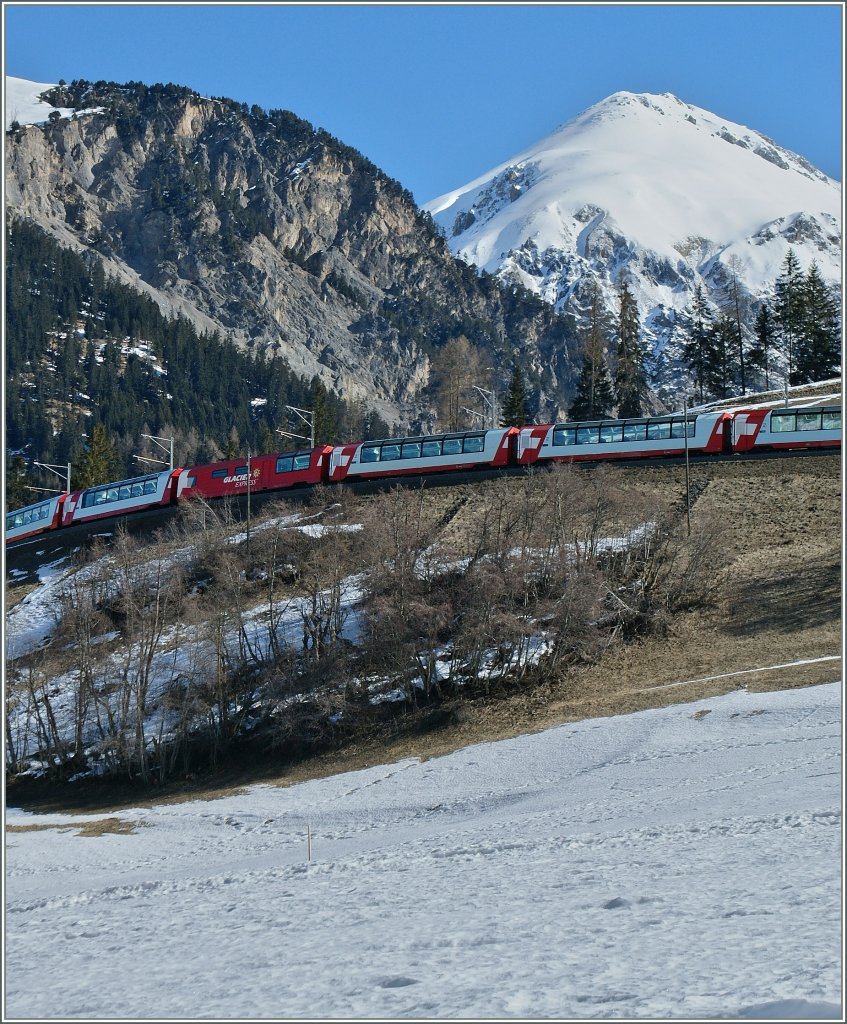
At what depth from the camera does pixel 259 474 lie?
6988 cm

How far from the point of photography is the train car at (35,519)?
7619 cm

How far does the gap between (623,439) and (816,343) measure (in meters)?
49.8

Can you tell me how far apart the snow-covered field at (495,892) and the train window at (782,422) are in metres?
23.7

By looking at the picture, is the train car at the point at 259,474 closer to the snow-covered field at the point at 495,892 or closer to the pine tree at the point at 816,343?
the snow-covered field at the point at 495,892

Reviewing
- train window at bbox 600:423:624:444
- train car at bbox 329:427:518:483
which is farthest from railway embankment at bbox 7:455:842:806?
train car at bbox 329:427:518:483

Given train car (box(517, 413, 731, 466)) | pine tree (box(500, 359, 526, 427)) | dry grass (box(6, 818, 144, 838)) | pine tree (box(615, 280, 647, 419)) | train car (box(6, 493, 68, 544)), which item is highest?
pine tree (box(615, 280, 647, 419))

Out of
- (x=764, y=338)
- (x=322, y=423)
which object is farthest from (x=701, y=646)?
(x=322, y=423)

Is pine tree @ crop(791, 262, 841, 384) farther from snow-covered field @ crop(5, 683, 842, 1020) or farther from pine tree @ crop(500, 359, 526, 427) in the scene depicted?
snow-covered field @ crop(5, 683, 842, 1020)

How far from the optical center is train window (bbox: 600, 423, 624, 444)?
61.9 meters

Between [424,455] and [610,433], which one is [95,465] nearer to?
[424,455]

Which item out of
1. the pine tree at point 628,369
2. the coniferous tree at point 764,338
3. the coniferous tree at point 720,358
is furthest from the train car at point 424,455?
the coniferous tree at point 720,358

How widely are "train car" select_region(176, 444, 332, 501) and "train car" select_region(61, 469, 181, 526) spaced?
106 cm

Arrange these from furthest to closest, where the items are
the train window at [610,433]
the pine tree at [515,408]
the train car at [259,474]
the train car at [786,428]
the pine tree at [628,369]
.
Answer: the pine tree at [628,369] < the pine tree at [515,408] < the train car at [259,474] < the train window at [610,433] < the train car at [786,428]

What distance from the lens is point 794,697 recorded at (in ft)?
120
